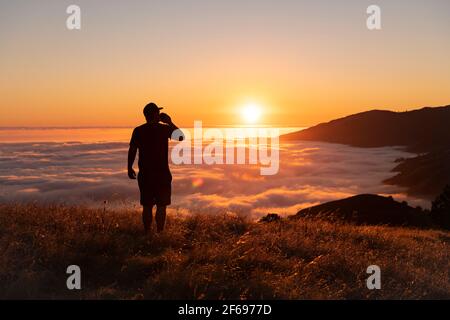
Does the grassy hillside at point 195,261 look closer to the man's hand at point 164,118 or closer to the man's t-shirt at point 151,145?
the man's t-shirt at point 151,145

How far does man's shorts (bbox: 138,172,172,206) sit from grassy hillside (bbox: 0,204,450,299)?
2.16ft

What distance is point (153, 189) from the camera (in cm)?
836

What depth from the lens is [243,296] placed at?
18.7ft

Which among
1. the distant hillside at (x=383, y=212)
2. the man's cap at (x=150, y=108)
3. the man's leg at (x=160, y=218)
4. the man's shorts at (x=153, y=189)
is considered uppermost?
the man's cap at (x=150, y=108)

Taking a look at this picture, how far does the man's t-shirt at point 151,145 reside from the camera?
836cm

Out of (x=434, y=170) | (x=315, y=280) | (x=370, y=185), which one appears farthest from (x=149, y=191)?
(x=370, y=185)

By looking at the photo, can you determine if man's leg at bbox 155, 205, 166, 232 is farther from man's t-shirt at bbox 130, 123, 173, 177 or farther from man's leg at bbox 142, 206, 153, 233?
man's t-shirt at bbox 130, 123, 173, 177

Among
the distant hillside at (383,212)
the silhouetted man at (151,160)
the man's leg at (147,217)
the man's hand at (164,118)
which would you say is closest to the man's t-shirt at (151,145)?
the silhouetted man at (151,160)

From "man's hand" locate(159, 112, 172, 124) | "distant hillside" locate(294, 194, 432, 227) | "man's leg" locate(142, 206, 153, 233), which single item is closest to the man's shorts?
"man's leg" locate(142, 206, 153, 233)

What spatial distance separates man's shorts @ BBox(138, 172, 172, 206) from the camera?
8.34 m

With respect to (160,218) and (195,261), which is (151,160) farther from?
(195,261)

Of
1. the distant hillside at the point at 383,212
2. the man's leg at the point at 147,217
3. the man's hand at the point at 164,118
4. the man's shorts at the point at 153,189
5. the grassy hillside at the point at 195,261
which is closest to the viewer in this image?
the grassy hillside at the point at 195,261

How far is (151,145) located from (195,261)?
2633 mm

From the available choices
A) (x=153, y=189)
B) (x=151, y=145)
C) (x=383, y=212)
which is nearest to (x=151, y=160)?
(x=151, y=145)
